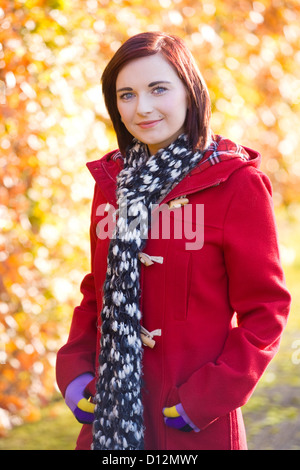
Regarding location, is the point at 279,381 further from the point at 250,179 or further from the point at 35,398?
the point at 250,179

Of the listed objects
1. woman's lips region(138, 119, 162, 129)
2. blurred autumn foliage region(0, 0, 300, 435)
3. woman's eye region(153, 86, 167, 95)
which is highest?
blurred autumn foliage region(0, 0, 300, 435)

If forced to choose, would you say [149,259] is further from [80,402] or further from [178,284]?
[80,402]

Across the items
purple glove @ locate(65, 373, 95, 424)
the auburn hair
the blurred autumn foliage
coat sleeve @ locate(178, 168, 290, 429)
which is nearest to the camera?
coat sleeve @ locate(178, 168, 290, 429)

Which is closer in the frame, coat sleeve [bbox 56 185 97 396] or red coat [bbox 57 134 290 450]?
red coat [bbox 57 134 290 450]

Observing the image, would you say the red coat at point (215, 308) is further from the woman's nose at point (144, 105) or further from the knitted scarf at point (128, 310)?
the woman's nose at point (144, 105)

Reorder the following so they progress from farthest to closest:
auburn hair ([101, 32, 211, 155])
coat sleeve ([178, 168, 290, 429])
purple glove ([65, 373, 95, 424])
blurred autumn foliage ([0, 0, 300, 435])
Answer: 1. blurred autumn foliage ([0, 0, 300, 435])
2. purple glove ([65, 373, 95, 424])
3. auburn hair ([101, 32, 211, 155])
4. coat sleeve ([178, 168, 290, 429])

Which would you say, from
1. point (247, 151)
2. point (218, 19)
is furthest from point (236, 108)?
point (247, 151)

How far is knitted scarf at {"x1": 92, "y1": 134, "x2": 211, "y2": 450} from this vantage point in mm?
1973

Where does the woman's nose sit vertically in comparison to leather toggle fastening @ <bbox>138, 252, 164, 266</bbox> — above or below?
above

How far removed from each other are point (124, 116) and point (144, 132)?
0.29 feet

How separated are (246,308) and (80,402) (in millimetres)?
644

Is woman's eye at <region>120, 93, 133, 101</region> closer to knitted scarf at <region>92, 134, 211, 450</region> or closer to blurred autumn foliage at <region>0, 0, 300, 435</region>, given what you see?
knitted scarf at <region>92, 134, 211, 450</region>

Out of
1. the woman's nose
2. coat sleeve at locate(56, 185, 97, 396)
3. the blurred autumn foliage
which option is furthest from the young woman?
the blurred autumn foliage

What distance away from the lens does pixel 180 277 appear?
1.93m
